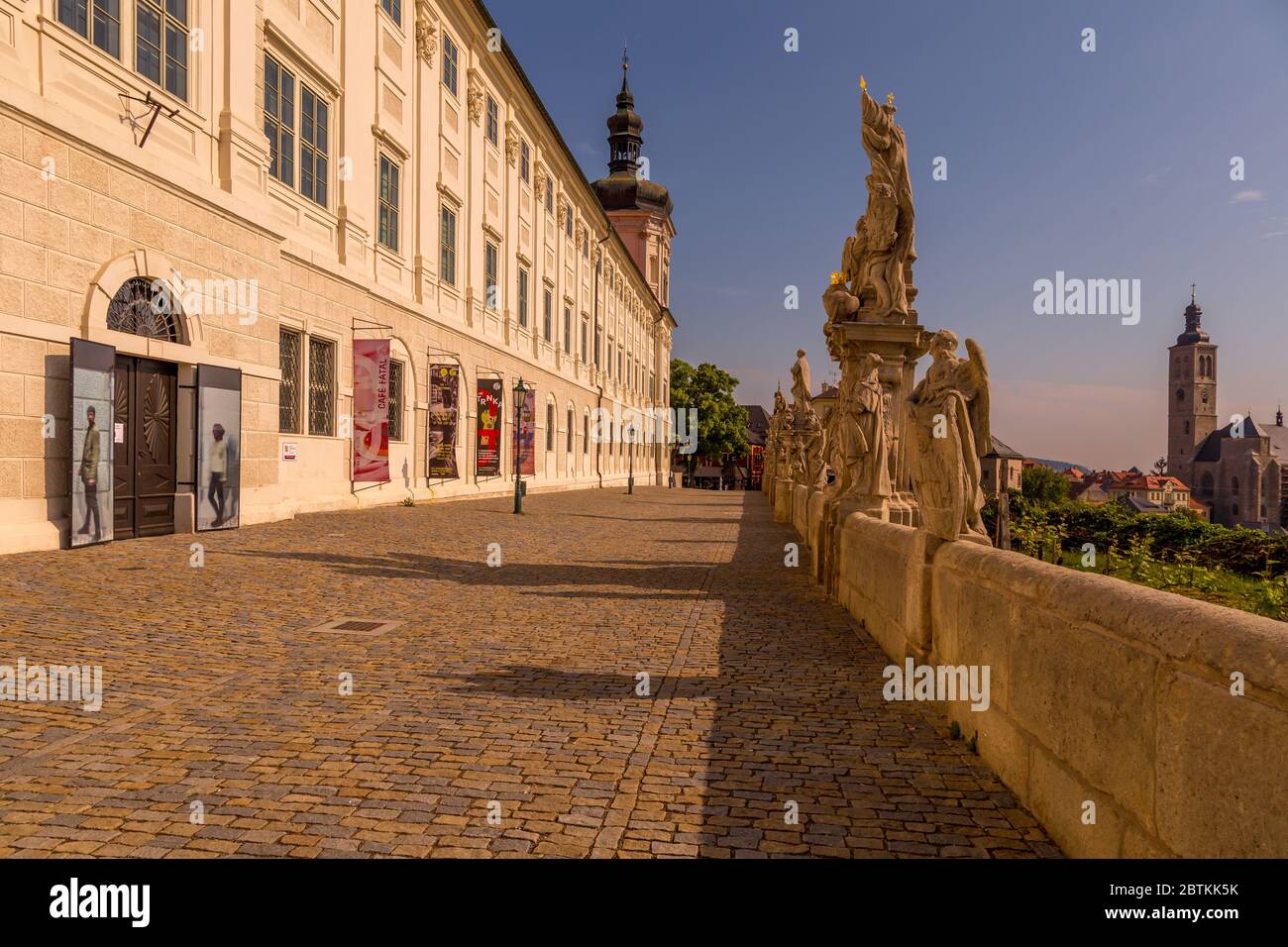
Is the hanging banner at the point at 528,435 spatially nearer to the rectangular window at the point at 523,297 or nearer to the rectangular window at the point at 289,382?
the rectangular window at the point at 523,297

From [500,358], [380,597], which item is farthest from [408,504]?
[380,597]

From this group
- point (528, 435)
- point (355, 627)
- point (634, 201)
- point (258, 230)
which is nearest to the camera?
point (355, 627)

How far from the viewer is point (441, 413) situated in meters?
24.1

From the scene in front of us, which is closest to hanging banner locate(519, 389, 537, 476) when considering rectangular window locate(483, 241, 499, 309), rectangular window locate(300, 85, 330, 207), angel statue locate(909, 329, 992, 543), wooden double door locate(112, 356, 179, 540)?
rectangular window locate(483, 241, 499, 309)

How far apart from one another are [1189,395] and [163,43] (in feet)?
538

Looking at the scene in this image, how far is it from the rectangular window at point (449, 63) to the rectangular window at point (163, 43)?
13414 millimetres

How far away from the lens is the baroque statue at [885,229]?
10.7 metres

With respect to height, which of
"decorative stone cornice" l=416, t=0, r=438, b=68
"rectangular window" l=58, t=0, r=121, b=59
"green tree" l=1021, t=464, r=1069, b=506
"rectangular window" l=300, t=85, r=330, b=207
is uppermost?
"decorative stone cornice" l=416, t=0, r=438, b=68

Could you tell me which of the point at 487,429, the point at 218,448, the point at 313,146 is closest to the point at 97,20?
the point at 218,448

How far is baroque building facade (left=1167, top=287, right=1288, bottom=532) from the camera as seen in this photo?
336 feet

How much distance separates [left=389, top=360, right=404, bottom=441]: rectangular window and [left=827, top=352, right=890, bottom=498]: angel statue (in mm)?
14929

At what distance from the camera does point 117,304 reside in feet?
39.9

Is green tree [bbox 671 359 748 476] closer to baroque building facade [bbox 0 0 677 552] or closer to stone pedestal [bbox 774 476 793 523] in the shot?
baroque building facade [bbox 0 0 677 552]

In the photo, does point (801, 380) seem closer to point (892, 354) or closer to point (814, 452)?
point (814, 452)
